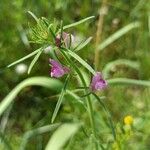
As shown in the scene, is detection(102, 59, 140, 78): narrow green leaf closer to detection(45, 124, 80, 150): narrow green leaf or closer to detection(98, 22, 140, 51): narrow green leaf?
detection(98, 22, 140, 51): narrow green leaf

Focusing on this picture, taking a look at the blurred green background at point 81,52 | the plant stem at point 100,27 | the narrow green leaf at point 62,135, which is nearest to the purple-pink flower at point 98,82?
the narrow green leaf at point 62,135

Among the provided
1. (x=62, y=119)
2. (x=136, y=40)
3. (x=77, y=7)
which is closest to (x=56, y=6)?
(x=77, y=7)

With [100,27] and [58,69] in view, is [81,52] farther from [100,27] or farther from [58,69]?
[58,69]

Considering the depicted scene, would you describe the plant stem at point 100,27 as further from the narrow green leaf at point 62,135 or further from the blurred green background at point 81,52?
the narrow green leaf at point 62,135

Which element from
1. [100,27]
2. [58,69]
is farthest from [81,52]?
[58,69]

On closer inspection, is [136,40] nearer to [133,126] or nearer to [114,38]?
[114,38]

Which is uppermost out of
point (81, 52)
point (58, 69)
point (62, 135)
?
point (58, 69)

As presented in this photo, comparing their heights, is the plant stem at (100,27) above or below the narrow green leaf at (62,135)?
above
